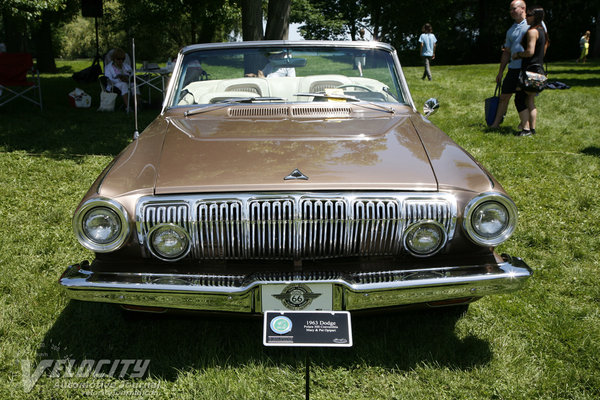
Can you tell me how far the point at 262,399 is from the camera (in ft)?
8.03

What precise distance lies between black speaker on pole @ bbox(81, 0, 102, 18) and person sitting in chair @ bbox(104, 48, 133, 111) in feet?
19.0

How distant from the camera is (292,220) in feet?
7.85

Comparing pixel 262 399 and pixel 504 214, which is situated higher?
pixel 504 214

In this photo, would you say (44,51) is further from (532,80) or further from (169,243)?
(169,243)

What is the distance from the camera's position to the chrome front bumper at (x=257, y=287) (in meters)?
2.30

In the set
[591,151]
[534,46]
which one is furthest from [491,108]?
[591,151]

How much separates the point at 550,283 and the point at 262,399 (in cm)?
220

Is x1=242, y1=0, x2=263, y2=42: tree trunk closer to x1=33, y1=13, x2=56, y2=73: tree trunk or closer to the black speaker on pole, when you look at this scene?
the black speaker on pole

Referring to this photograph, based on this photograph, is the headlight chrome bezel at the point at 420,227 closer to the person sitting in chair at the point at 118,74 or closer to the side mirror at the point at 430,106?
the side mirror at the point at 430,106

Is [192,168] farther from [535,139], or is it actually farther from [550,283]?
[535,139]

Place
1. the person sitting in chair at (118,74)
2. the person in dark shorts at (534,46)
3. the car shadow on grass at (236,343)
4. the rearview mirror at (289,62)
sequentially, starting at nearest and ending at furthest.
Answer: the car shadow on grass at (236,343), the rearview mirror at (289,62), the person in dark shorts at (534,46), the person sitting in chair at (118,74)

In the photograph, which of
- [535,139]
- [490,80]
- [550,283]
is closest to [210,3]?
[490,80]

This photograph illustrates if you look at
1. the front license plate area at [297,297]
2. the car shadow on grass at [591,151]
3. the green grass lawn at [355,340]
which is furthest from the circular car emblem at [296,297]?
the car shadow on grass at [591,151]

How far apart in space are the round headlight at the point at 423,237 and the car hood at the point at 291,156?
0.18 m
